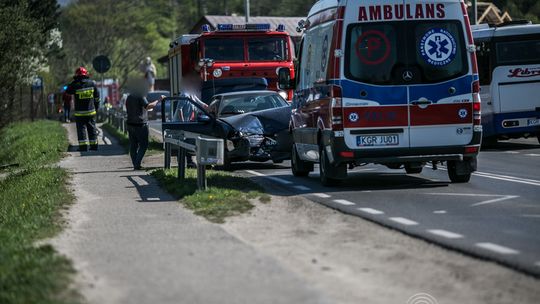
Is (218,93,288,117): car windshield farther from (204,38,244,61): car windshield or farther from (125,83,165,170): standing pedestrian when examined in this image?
(204,38,244,61): car windshield

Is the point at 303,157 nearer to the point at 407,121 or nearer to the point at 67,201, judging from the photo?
the point at 407,121

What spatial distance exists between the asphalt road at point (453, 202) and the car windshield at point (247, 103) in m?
1.55

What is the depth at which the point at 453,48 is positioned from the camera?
15.7 meters

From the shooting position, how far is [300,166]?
18.5 metres

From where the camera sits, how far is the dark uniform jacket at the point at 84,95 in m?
25.8

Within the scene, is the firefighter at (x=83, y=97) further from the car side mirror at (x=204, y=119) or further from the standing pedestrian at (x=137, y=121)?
the car side mirror at (x=204, y=119)

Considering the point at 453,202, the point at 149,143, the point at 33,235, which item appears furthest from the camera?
the point at 149,143

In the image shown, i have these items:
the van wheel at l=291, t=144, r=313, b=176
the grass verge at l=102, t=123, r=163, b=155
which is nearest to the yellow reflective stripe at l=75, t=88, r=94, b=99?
the grass verge at l=102, t=123, r=163, b=155

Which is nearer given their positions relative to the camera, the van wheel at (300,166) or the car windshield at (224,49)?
the van wheel at (300,166)

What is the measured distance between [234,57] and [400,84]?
11714 mm

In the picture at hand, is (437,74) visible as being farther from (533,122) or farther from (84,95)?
(84,95)

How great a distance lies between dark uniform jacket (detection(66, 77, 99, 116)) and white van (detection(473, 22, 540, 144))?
9.28m

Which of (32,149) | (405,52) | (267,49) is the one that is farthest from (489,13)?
(405,52)

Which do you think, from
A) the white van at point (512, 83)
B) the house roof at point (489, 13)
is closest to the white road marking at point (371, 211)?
the white van at point (512, 83)
